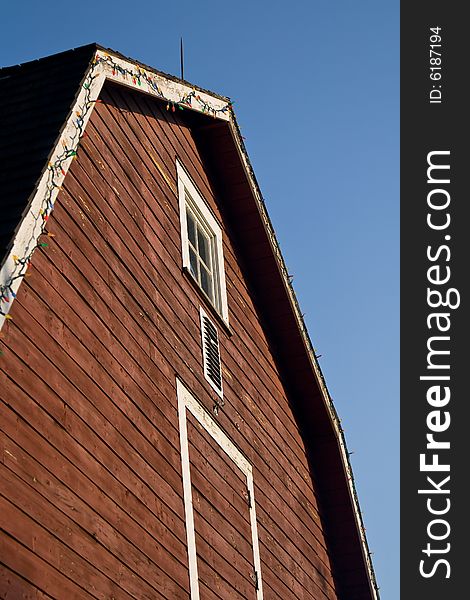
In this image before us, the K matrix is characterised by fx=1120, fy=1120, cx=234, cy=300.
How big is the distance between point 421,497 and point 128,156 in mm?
5830

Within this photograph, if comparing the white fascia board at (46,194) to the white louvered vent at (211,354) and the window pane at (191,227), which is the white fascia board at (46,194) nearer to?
the window pane at (191,227)

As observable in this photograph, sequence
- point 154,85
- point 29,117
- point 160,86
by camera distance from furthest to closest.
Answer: point 160,86 → point 154,85 → point 29,117

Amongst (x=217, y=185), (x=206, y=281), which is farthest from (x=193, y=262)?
(x=217, y=185)

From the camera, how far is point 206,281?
11.3 m

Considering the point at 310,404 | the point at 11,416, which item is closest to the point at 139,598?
the point at 11,416

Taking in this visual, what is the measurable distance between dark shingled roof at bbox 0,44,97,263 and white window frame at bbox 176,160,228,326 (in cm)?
229

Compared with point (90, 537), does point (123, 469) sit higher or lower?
higher

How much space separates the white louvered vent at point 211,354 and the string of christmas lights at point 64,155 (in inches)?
82.3

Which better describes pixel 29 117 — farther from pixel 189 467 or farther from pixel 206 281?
pixel 206 281

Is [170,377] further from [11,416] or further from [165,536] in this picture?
[11,416]

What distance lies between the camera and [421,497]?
13.1 metres

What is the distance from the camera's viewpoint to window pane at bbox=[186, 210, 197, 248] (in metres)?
11.1

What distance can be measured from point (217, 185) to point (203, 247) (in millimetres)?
1037

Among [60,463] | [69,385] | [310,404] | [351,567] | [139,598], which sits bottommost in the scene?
[139,598]
